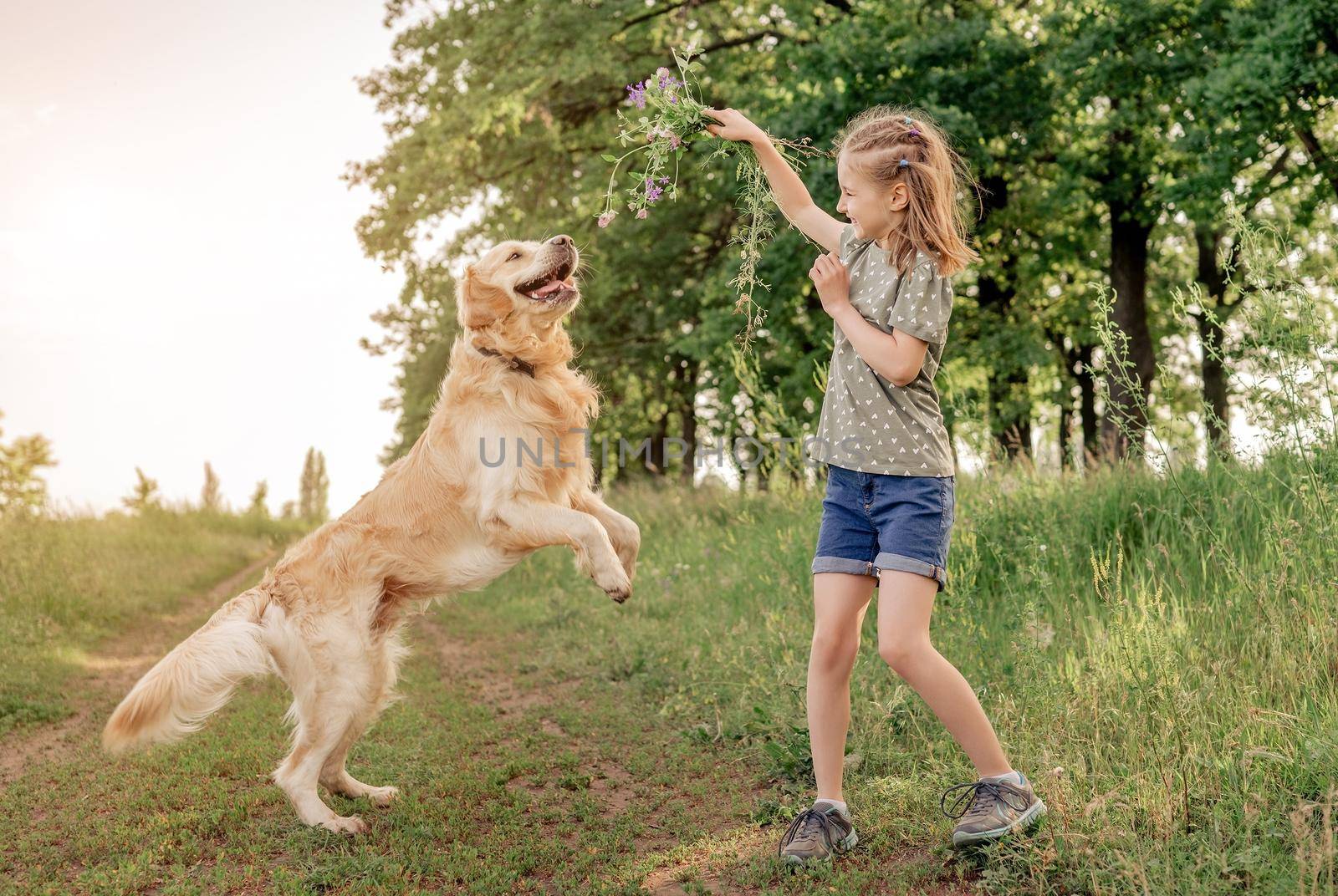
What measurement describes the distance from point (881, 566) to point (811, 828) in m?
0.97

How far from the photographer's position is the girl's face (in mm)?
3070

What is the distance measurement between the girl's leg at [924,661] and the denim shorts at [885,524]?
64 mm

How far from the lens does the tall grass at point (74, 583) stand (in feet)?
20.5

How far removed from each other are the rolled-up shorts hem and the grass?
0.74 m

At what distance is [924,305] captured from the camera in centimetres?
294

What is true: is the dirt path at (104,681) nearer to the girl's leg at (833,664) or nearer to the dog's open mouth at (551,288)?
the dog's open mouth at (551,288)

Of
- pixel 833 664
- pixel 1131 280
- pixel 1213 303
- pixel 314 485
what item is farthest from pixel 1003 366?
pixel 314 485

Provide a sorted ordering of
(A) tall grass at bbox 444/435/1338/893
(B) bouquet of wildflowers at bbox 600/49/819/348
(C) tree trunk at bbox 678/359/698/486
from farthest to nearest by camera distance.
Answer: (C) tree trunk at bbox 678/359/698/486
(B) bouquet of wildflowers at bbox 600/49/819/348
(A) tall grass at bbox 444/435/1338/893

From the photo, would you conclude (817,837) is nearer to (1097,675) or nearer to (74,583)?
(1097,675)

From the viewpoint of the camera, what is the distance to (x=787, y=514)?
736 centimetres

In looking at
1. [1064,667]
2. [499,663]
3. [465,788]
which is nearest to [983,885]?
[1064,667]

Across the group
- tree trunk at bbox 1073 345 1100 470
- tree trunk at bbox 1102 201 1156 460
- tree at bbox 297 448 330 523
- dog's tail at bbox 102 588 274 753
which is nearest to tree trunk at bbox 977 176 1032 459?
tree trunk at bbox 1102 201 1156 460

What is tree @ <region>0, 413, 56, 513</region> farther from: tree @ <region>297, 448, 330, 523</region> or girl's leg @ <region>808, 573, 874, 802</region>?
girl's leg @ <region>808, 573, 874, 802</region>

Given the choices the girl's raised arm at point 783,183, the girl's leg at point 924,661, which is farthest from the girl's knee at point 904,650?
the girl's raised arm at point 783,183
